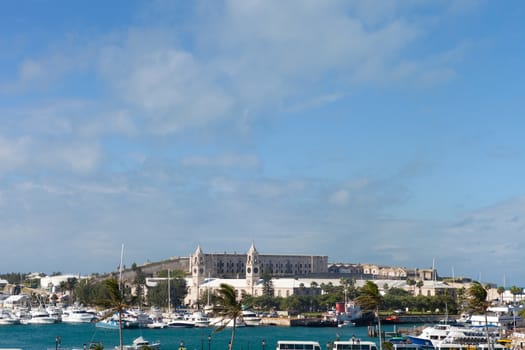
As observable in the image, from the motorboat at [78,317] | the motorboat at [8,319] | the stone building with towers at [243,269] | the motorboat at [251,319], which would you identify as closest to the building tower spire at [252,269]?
the stone building with towers at [243,269]

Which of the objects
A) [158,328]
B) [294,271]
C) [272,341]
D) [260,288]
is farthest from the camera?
[294,271]

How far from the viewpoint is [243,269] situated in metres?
191

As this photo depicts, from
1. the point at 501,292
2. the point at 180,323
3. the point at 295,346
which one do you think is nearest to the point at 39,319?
the point at 180,323

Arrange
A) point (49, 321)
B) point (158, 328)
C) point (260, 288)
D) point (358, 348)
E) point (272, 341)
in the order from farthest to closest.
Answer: point (260, 288) → point (49, 321) → point (158, 328) → point (272, 341) → point (358, 348)

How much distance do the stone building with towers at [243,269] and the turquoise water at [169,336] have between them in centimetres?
3802

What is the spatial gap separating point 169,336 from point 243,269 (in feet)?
289

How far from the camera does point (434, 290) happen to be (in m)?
164

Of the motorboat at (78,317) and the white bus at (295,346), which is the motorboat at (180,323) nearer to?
the motorboat at (78,317)

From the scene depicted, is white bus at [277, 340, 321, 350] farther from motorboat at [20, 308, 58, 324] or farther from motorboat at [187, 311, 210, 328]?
motorboat at [20, 308, 58, 324]

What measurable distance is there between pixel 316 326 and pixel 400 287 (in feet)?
165

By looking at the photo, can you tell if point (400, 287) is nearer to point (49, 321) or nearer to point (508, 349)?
point (49, 321)

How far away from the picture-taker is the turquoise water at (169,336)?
286 ft

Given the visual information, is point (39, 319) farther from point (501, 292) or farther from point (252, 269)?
point (501, 292)

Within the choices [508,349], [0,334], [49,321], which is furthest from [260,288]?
[508,349]
